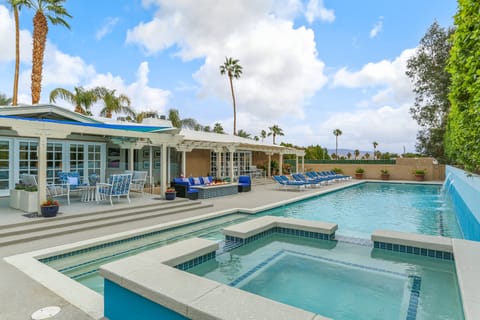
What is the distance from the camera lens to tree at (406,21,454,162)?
18.4m

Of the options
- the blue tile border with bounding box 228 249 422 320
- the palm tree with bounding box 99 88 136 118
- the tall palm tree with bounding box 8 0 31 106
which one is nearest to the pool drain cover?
the blue tile border with bounding box 228 249 422 320

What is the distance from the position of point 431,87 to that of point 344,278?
20.4 meters

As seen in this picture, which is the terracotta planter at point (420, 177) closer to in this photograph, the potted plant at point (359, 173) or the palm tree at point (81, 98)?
the potted plant at point (359, 173)

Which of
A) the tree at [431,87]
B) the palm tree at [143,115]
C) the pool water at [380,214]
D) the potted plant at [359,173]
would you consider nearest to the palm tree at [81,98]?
the palm tree at [143,115]

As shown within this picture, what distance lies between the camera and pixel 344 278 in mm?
4438

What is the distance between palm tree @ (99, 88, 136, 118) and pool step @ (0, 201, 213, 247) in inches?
667

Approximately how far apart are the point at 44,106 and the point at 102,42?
892 centimetres

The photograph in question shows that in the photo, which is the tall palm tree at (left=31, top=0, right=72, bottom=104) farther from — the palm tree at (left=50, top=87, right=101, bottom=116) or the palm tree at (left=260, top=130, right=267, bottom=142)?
the palm tree at (left=260, top=130, right=267, bottom=142)

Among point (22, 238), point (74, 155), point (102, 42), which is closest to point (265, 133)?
point (102, 42)

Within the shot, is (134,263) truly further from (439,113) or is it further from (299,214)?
(439,113)

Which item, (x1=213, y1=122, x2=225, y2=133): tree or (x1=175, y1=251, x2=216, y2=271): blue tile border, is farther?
(x1=213, y1=122, x2=225, y2=133): tree

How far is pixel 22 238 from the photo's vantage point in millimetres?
5910

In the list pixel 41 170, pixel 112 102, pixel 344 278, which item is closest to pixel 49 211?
pixel 41 170

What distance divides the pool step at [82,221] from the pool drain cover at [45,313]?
354 centimetres
